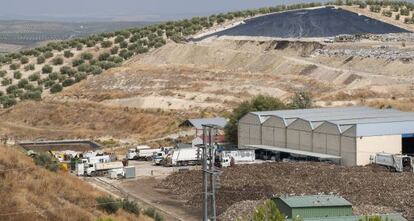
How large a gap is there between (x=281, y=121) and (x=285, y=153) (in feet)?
6.90

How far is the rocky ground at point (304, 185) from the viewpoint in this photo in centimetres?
4072

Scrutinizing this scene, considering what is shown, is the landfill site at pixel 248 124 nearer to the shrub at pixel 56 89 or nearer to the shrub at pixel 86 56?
the shrub at pixel 56 89

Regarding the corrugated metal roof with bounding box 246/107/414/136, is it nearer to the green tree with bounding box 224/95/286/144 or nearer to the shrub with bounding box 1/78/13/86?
the green tree with bounding box 224/95/286/144

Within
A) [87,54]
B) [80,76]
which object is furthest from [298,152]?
[87,54]

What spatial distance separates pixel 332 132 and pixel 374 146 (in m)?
2.39

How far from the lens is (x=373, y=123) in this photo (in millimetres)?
50719

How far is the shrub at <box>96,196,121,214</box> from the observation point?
3106 cm

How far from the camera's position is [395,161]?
158 ft

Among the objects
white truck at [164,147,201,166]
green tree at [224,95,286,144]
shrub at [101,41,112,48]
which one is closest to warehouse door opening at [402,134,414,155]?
green tree at [224,95,286,144]

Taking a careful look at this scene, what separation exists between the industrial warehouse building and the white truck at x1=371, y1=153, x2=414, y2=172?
1052mm

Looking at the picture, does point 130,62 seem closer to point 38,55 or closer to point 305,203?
point 38,55

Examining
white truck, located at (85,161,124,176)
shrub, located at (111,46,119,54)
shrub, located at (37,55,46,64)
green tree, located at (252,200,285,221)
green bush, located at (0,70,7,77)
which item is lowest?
white truck, located at (85,161,124,176)

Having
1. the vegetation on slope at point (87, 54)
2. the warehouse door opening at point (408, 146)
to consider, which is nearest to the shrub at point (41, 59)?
the vegetation on slope at point (87, 54)

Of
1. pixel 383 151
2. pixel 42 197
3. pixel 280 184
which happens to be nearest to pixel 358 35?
pixel 383 151
